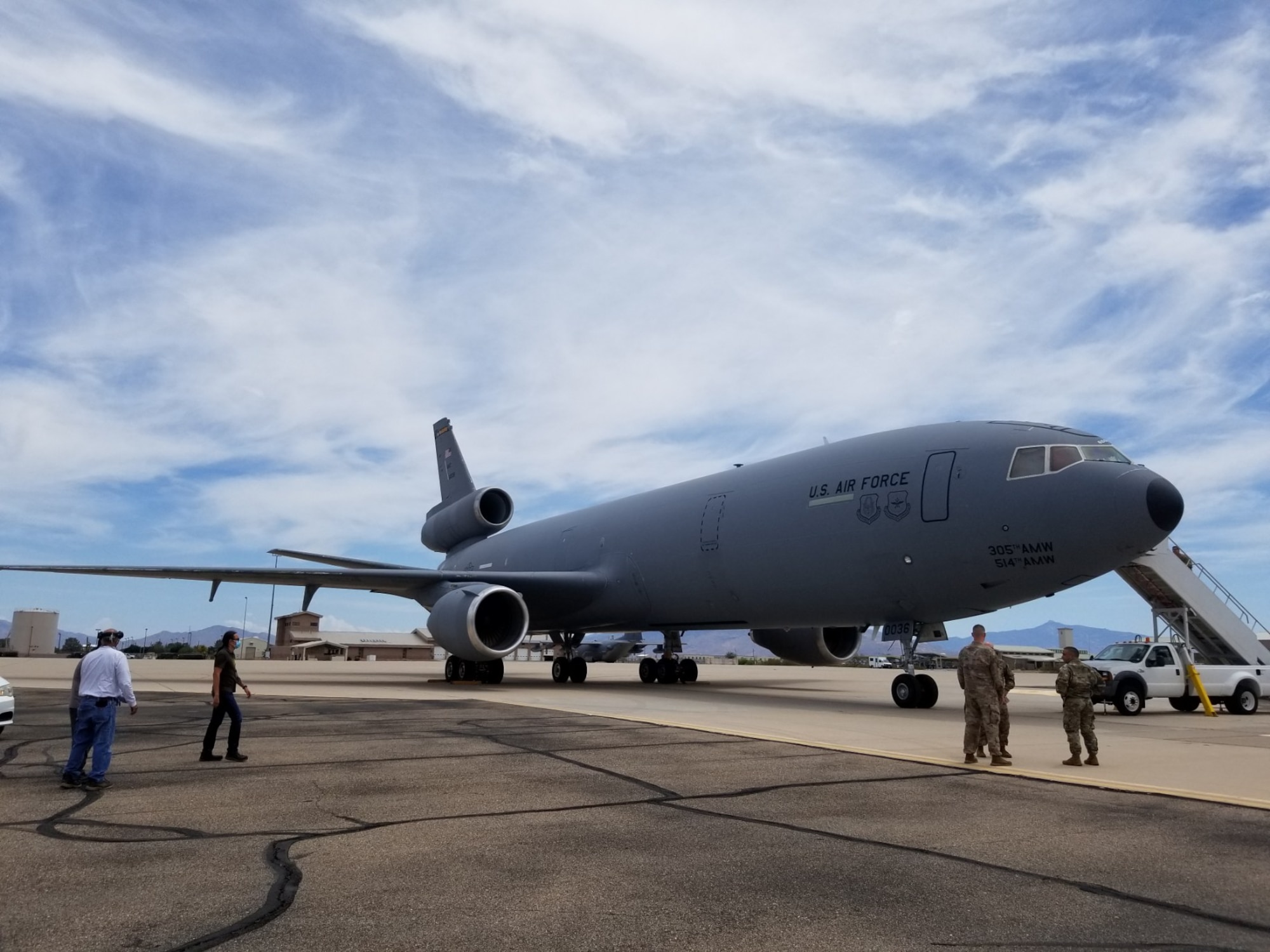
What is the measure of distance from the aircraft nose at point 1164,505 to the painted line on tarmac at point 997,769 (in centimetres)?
534

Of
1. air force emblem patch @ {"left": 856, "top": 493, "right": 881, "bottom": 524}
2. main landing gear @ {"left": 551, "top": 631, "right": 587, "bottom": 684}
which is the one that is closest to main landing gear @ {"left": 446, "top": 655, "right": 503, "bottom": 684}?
main landing gear @ {"left": 551, "top": 631, "right": 587, "bottom": 684}

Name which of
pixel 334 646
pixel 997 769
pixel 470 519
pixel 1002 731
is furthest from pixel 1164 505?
pixel 334 646

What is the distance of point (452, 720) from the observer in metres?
13.1

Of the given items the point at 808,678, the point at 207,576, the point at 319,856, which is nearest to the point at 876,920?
the point at 319,856

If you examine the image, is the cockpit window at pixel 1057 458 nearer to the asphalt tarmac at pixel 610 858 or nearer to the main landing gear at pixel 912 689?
the main landing gear at pixel 912 689

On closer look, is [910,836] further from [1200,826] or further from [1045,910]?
[1200,826]

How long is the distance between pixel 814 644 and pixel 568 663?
6650mm

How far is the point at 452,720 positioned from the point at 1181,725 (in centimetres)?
1080

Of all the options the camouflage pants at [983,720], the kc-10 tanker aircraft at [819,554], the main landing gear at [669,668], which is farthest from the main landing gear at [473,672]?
the camouflage pants at [983,720]

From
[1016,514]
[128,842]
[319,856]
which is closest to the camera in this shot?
[319,856]

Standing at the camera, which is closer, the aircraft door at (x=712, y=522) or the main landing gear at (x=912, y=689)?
the main landing gear at (x=912, y=689)

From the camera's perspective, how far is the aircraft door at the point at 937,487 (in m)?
15.0

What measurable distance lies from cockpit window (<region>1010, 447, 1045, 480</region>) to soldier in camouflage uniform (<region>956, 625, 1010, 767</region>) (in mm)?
4982

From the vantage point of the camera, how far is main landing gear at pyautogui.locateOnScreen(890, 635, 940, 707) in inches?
631
